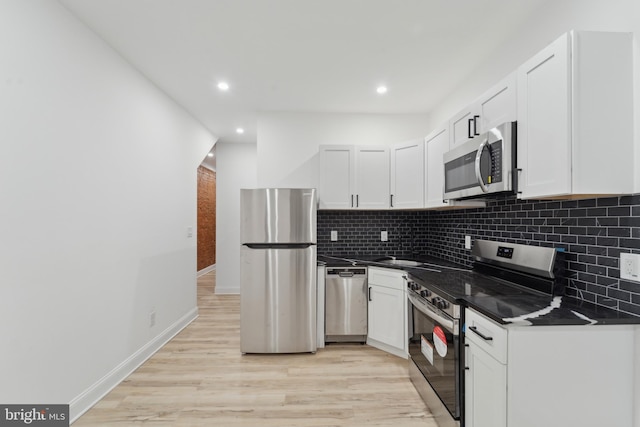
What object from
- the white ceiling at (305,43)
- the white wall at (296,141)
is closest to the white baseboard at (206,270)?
the white wall at (296,141)

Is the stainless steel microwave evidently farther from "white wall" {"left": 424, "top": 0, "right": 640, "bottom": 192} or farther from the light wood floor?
the light wood floor

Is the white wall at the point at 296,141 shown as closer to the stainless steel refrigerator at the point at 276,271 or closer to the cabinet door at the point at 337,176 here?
the cabinet door at the point at 337,176

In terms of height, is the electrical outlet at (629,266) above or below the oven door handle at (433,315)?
above

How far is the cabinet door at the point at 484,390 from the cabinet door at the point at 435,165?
4.52 ft

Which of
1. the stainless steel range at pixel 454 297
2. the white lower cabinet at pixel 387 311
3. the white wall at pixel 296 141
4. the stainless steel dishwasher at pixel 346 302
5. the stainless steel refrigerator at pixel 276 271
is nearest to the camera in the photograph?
the stainless steel range at pixel 454 297

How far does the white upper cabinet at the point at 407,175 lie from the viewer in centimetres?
309

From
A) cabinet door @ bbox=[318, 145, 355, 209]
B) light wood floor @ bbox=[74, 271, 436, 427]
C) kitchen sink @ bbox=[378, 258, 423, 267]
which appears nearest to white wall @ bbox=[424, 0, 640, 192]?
cabinet door @ bbox=[318, 145, 355, 209]

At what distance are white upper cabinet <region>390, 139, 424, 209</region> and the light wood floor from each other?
1618 mm

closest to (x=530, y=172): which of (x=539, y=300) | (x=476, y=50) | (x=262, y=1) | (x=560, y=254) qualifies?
(x=560, y=254)

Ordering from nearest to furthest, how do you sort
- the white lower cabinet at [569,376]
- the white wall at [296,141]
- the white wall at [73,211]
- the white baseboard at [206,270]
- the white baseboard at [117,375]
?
the white lower cabinet at [569,376] → the white wall at [73,211] → the white baseboard at [117,375] → the white wall at [296,141] → the white baseboard at [206,270]

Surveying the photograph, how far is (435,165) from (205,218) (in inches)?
228

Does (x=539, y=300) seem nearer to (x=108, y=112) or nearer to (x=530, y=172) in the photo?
(x=530, y=172)

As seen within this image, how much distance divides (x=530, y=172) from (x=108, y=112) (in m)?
2.98

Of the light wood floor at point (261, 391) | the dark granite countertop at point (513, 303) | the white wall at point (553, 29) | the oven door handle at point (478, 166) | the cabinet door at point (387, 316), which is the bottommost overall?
the light wood floor at point (261, 391)
